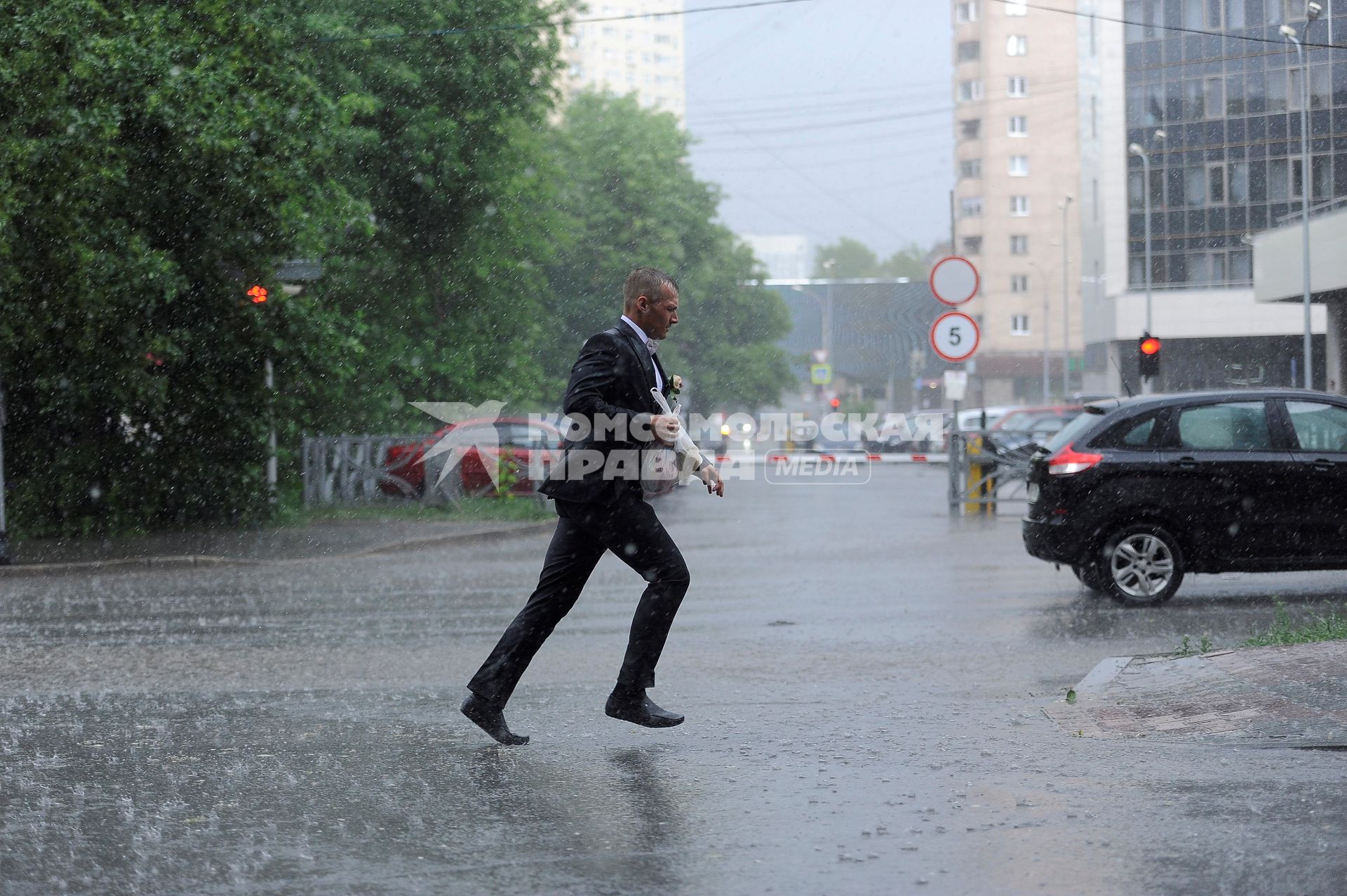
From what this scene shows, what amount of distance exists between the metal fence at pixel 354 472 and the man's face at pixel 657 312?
62.8ft

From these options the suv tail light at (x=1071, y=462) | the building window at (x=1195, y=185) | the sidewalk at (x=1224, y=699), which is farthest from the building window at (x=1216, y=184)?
the sidewalk at (x=1224, y=699)

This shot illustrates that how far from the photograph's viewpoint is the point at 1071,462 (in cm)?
1187

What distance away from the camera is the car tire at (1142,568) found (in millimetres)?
11625

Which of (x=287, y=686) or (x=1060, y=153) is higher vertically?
(x=1060, y=153)

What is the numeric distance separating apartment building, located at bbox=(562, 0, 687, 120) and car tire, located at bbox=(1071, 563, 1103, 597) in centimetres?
14133

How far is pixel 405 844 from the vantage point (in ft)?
15.5

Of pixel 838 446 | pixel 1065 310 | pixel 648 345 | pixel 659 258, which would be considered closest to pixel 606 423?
pixel 648 345

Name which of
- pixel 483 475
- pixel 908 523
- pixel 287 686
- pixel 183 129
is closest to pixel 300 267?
pixel 183 129

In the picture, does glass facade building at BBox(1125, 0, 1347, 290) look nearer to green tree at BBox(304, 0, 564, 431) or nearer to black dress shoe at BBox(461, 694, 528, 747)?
green tree at BBox(304, 0, 564, 431)

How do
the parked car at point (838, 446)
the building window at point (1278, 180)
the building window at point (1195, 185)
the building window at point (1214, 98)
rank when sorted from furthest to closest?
the building window at point (1195, 185) < the building window at point (1214, 98) < the building window at point (1278, 180) < the parked car at point (838, 446)

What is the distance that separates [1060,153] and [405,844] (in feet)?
290

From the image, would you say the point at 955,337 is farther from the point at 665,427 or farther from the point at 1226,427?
the point at 665,427

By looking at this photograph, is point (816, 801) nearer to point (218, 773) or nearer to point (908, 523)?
point (218, 773)

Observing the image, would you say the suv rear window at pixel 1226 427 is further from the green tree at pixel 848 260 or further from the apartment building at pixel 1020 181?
the green tree at pixel 848 260
